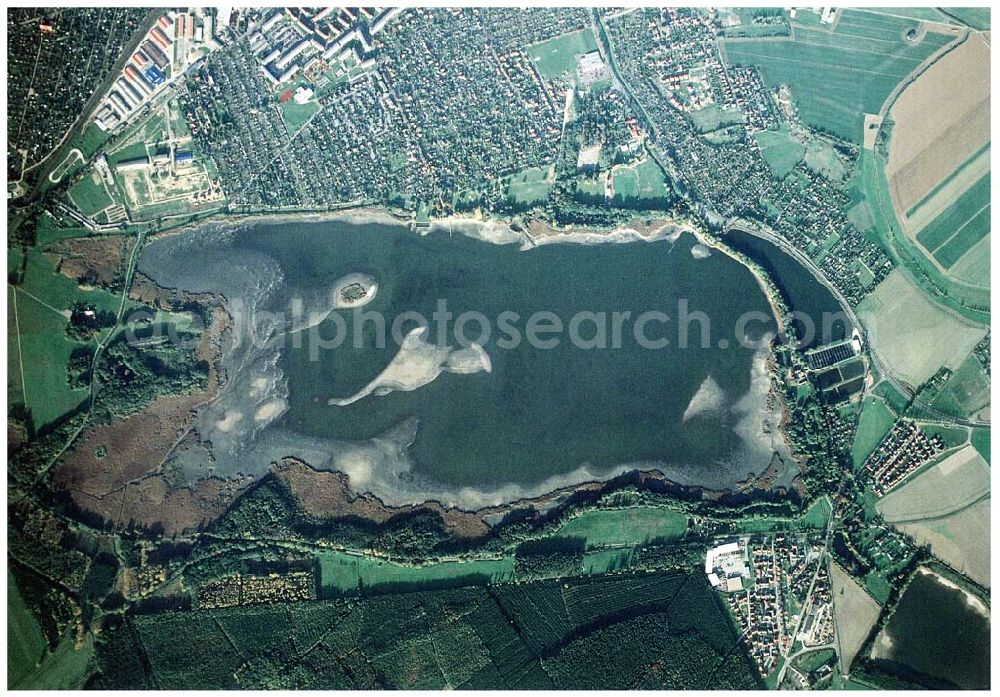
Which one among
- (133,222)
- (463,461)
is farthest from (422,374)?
(133,222)

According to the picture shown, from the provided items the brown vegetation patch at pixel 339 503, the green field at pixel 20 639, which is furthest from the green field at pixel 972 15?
the green field at pixel 20 639

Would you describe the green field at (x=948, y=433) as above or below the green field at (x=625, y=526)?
above

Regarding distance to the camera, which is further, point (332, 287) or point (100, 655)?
point (332, 287)

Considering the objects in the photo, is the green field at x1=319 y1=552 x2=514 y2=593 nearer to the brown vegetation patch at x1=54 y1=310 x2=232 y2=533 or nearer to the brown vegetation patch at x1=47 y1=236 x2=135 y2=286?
the brown vegetation patch at x1=54 y1=310 x2=232 y2=533

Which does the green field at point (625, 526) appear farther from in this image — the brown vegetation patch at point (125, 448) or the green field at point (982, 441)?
the brown vegetation patch at point (125, 448)

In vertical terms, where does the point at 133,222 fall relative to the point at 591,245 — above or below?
above

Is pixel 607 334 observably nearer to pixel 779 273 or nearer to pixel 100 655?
pixel 779 273

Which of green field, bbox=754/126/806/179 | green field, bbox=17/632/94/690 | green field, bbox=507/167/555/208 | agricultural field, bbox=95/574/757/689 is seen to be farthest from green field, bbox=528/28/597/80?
green field, bbox=17/632/94/690
